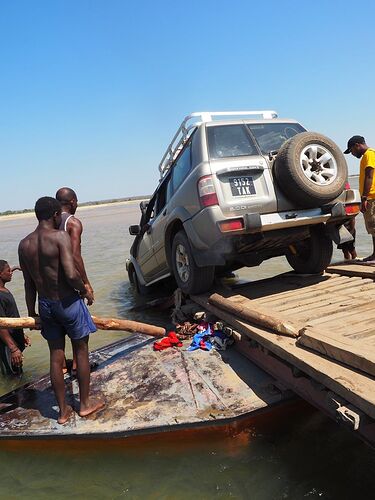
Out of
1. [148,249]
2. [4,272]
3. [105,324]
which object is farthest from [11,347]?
[148,249]

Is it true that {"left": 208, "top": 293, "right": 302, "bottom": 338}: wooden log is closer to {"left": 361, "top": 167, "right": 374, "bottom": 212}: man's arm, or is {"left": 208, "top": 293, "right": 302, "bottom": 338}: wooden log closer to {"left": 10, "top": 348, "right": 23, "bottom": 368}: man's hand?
{"left": 10, "top": 348, "right": 23, "bottom": 368}: man's hand

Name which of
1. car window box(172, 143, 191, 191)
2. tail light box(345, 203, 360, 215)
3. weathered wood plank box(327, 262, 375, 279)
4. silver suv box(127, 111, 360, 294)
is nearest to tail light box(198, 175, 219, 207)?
silver suv box(127, 111, 360, 294)

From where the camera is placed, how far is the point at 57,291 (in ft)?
10.8

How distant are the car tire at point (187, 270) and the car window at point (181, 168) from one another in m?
0.69

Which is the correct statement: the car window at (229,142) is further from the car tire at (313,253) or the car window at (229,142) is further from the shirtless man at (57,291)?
the shirtless man at (57,291)

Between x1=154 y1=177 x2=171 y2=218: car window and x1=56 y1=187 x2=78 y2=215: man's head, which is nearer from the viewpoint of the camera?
x1=56 y1=187 x2=78 y2=215: man's head

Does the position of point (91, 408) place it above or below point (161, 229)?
below

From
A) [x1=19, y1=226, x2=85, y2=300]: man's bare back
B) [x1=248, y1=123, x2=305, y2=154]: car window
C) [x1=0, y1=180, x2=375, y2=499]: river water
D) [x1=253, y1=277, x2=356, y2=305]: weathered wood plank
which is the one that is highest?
[x1=248, y1=123, x2=305, y2=154]: car window

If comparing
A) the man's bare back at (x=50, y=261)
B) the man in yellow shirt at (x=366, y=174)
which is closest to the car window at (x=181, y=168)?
the man's bare back at (x=50, y=261)

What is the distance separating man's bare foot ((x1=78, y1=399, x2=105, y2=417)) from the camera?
3520 millimetres

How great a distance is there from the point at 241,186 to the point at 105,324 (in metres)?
1.99

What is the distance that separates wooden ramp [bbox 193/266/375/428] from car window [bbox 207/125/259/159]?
1638mm

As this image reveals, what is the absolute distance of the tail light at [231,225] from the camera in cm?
416

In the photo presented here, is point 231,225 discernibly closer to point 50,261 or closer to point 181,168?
point 181,168
